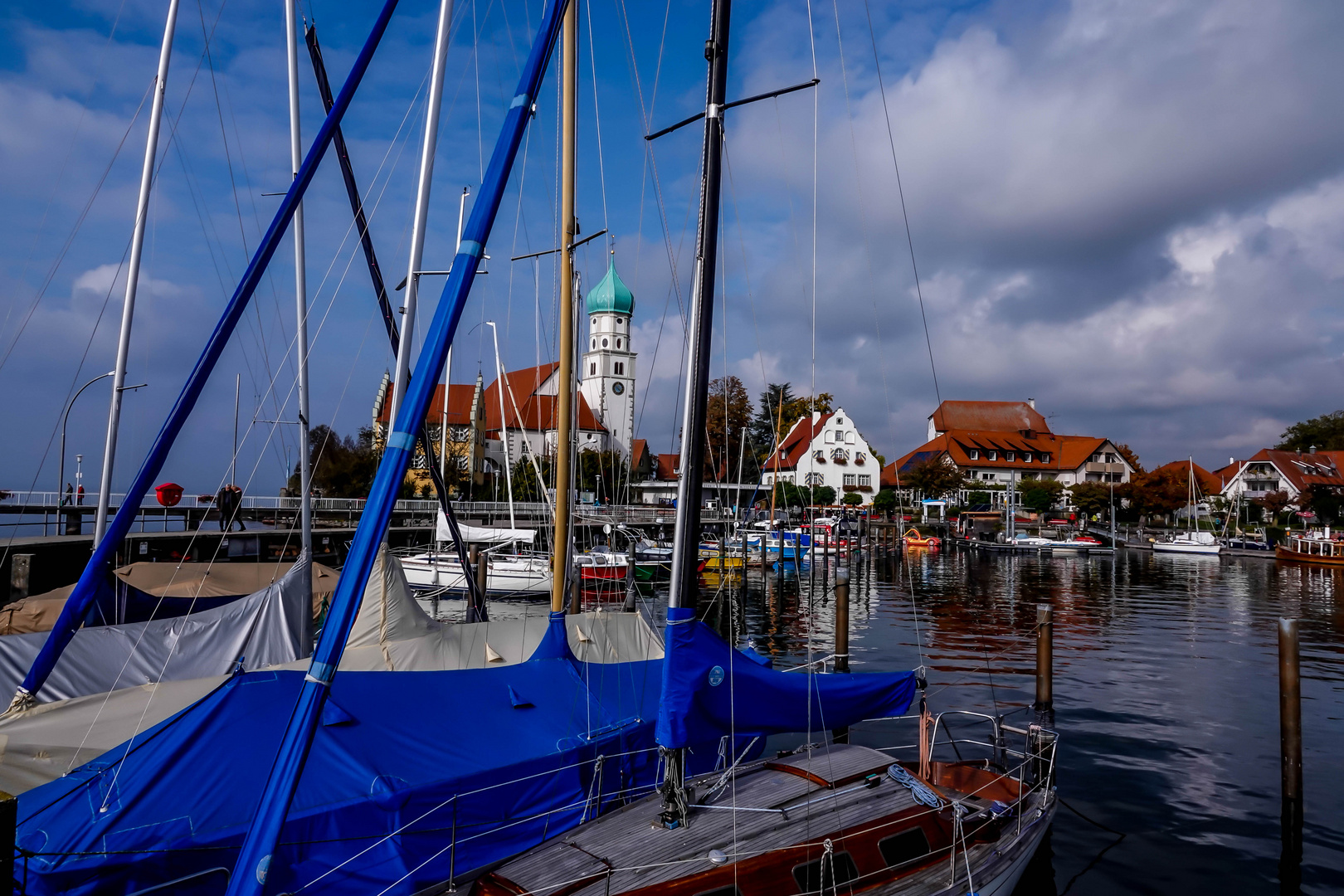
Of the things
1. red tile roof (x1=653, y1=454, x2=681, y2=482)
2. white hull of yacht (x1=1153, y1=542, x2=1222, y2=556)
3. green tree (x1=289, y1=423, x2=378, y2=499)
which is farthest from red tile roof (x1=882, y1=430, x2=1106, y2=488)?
green tree (x1=289, y1=423, x2=378, y2=499)

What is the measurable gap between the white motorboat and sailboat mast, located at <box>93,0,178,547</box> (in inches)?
3267

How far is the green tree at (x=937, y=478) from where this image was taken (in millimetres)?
97188

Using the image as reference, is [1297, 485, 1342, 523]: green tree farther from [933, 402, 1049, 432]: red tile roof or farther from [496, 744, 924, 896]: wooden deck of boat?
[496, 744, 924, 896]: wooden deck of boat

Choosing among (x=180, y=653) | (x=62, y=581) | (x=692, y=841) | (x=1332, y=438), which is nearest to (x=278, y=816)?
(x=692, y=841)

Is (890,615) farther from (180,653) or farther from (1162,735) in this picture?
(180,653)

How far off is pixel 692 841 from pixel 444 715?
3437 millimetres

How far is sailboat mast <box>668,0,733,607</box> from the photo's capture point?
8203 millimetres

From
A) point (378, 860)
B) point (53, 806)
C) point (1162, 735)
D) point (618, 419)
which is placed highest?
point (618, 419)

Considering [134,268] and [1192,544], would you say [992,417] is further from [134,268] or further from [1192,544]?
[134,268]

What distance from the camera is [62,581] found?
103 feet

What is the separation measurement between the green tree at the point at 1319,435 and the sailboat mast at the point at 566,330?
145 m

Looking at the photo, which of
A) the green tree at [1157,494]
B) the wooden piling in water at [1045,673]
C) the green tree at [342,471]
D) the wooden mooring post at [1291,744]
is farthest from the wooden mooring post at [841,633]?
the green tree at [1157,494]

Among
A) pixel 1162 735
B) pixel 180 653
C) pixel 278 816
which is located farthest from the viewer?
pixel 1162 735

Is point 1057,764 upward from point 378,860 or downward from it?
downward
